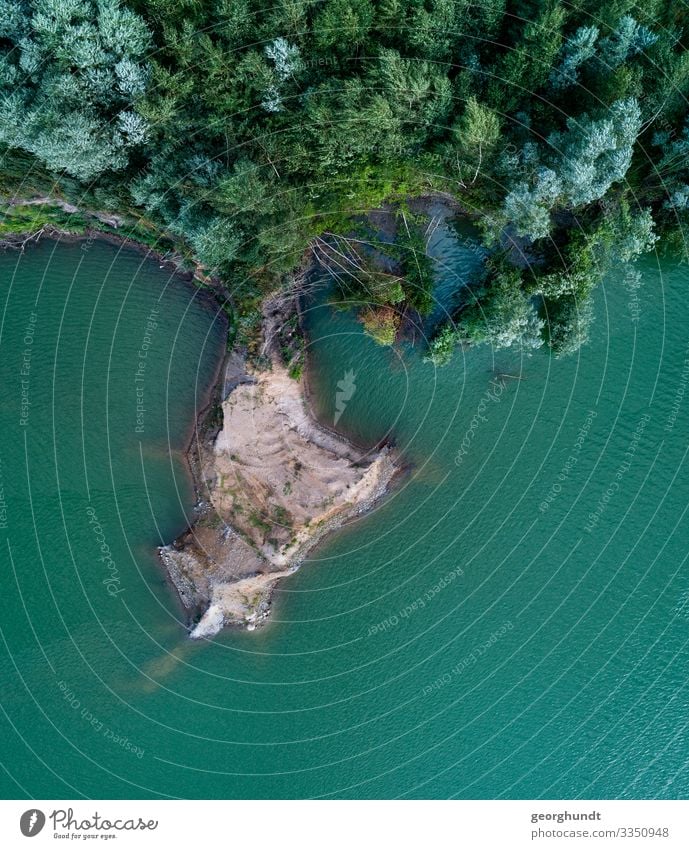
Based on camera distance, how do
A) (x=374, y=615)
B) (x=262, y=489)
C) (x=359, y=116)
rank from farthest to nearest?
(x=374, y=615), (x=262, y=489), (x=359, y=116)

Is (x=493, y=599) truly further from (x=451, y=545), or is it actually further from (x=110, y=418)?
(x=110, y=418)

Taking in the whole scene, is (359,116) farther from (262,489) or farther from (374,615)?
(374,615)

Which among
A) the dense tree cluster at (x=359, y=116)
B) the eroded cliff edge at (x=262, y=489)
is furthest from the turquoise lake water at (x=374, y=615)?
the dense tree cluster at (x=359, y=116)

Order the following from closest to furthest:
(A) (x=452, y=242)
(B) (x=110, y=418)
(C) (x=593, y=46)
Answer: (C) (x=593, y=46) → (A) (x=452, y=242) → (B) (x=110, y=418)

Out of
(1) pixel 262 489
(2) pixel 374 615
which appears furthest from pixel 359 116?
(2) pixel 374 615

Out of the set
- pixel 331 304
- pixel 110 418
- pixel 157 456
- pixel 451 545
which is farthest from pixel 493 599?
pixel 110 418

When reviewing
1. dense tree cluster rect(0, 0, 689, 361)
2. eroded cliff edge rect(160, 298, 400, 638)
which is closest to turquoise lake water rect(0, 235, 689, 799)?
eroded cliff edge rect(160, 298, 400, 638)

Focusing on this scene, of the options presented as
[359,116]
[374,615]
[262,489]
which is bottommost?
[374,615]
